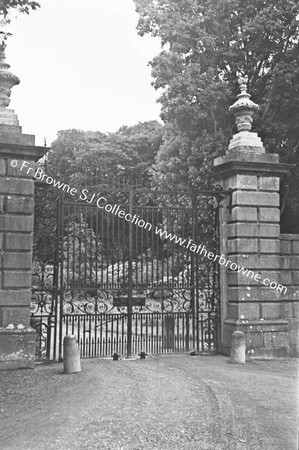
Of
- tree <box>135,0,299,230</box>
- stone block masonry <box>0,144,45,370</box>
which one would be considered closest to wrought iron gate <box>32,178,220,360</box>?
stone block masonry <box>0,144,45,370</box>

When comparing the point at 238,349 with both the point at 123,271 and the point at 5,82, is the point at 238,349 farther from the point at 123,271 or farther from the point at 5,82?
the point at 5,82

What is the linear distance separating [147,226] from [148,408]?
418 centimetres

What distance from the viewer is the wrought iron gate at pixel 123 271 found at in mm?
8930

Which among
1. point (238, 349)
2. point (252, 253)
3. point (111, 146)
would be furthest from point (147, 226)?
point (111, 146)

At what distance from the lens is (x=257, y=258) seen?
957 centimetres

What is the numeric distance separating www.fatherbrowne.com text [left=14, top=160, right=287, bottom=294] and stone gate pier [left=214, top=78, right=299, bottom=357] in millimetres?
37

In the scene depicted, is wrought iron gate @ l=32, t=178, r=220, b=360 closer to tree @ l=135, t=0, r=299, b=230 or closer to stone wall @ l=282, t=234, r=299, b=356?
stone wall @ l=282, t=234, r=299, b=356

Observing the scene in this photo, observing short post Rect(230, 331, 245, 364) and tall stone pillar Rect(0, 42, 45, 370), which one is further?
short post Rect(230, 331, 245, 364)

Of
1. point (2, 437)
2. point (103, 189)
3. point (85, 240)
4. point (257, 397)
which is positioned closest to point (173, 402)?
point (257, 397)

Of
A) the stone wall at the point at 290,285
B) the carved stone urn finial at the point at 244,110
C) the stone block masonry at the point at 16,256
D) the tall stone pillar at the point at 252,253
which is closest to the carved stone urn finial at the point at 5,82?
the stone block masonry at the point at 16,256

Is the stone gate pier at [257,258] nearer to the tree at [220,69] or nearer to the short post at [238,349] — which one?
the short post at [238,349]

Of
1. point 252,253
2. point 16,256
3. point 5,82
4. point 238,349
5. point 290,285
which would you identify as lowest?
point 238,349

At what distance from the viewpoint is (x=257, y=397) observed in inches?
262

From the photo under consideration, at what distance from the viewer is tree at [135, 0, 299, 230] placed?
669 inches
